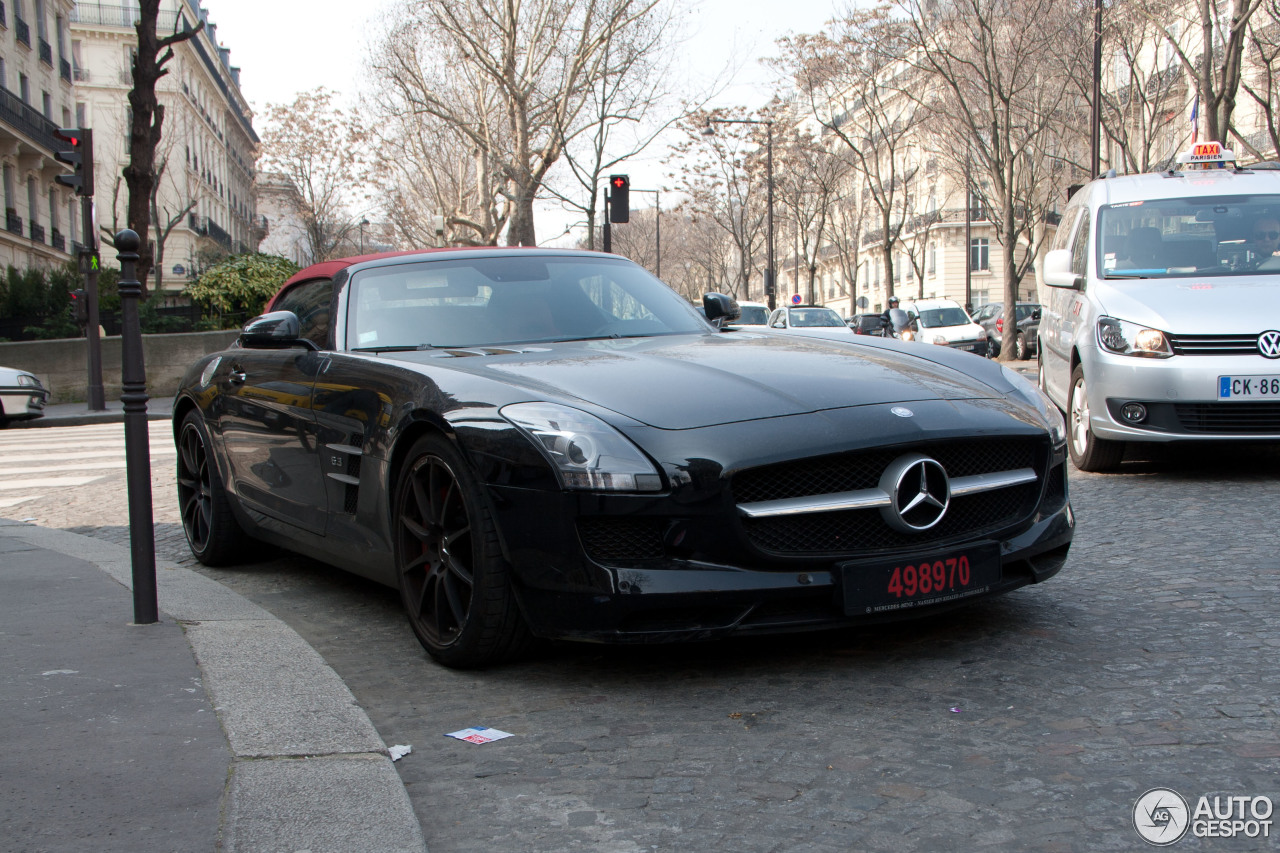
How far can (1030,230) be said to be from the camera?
4634cm

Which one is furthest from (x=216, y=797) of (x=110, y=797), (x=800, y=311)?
(x=800, y=311)

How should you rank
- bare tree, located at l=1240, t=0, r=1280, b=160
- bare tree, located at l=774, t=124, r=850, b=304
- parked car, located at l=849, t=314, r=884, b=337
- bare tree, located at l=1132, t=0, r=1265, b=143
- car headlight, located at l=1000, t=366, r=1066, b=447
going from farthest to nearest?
bare tree, located at l=774, t=124, r=850, b=304
parked car, located at l=849, t=314, r=884, b=337
bare tree, located at l=1240, t=0, r=1280, b=160
bare tree, located at l=1132, t=0, r=1265, b=143
car headlight, located at l=1000, t=366, r=1066, b=447

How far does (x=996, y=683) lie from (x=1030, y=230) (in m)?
45.8

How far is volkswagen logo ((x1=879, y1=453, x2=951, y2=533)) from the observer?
3.44 metres

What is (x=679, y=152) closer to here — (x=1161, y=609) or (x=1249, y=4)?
(x=1249, y=4)

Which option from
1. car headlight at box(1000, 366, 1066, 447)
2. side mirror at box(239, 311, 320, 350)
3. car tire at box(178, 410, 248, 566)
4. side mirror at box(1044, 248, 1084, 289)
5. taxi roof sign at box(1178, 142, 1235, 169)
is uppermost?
taxi roof sign at box(1178, 142, 1235, 169)

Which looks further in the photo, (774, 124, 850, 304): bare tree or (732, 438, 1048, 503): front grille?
(774, 124, 850, 304): bare tree

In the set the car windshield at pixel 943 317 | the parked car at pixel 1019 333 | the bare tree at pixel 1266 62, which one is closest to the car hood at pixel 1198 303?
the bare tree at pixel 1266 62

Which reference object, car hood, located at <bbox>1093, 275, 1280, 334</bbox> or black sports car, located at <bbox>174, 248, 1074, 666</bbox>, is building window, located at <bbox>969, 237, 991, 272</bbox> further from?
black sports car, located at <bbox>174, 248, 1074, 666</bbox>

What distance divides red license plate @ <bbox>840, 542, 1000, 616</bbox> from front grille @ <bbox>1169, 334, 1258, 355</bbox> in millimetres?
4052

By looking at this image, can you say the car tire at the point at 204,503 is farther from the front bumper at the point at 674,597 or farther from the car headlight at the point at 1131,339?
the car headlight at the point at 1131,339

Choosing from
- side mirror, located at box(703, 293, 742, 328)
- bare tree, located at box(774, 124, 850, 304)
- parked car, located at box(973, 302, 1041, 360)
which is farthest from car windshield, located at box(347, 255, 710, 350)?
bare tree, located at box(774, 124, 850, 304)

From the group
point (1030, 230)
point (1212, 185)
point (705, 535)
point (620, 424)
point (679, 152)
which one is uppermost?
point (679, 152)

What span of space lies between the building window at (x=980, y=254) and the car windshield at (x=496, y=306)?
68731 mm
